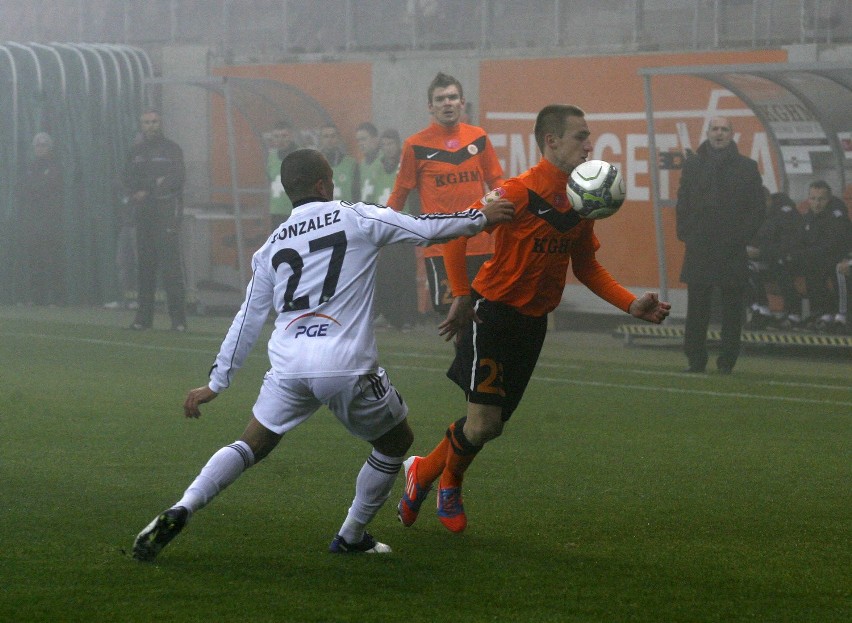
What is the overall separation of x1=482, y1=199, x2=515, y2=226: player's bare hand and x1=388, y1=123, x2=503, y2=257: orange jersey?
4.37 m

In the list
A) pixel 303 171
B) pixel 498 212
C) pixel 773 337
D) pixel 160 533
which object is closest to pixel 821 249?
pixel 773 337

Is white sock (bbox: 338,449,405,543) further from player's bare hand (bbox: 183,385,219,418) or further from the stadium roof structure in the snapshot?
the stadium roof structure

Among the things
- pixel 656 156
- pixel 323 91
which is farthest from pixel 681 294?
pixel 323 91

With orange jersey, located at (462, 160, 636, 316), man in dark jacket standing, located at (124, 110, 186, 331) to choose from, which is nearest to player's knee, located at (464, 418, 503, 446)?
orange jersey, located at (462, 160, 636, 316)

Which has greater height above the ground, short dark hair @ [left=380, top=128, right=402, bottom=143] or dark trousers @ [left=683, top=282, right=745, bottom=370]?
short dark hair @ [left=380, top=128, right=402, bottom=143]

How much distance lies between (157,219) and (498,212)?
10724mm

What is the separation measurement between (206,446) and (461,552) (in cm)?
304

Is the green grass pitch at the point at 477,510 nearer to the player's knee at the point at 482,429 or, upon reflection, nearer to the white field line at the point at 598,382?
the white field line at the point at 598,382

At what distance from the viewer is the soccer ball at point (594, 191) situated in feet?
19.9

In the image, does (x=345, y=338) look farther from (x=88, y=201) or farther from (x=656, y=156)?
(x=88, y=201)

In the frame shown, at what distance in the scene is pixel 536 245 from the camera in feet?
20.3

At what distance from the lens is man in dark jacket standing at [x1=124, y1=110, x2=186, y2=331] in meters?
16.0

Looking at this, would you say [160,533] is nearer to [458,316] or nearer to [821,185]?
[458,316]

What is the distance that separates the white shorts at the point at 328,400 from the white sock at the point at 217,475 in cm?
14
